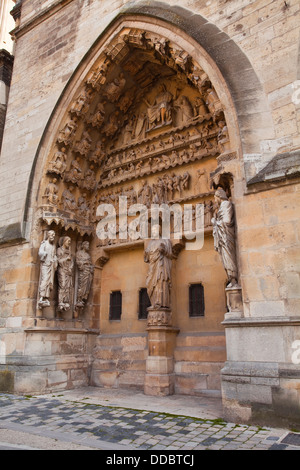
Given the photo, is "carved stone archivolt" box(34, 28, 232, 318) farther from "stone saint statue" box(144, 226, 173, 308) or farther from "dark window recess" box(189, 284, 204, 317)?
"dark window recess" box(189, 284, 204, 317)

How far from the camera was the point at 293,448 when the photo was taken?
3.70 m

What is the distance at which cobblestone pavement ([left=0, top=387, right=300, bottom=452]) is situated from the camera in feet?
12.7

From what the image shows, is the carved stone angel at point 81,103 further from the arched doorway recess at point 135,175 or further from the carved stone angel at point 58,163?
Result: the carved stone angel at point 58,163

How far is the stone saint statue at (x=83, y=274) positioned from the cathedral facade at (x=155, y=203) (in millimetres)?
38

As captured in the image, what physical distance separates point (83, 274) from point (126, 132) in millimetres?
4133

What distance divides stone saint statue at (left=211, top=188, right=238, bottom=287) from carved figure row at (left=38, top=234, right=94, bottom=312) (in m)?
4.01

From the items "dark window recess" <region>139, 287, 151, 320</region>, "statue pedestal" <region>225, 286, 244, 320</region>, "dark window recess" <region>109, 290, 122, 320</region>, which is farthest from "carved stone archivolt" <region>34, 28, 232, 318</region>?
"statue pedestal" <region>225, 286, 244, 320</region>

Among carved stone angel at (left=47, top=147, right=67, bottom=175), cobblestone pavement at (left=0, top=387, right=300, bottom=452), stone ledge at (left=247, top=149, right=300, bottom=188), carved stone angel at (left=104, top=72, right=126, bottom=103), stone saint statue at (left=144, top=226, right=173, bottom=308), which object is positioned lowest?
cobblestone pavement at (left=0, top=387, right=300, bottom=452)

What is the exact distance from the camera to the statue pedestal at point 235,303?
5.30 metres

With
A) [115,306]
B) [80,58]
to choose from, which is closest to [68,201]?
[115,306]

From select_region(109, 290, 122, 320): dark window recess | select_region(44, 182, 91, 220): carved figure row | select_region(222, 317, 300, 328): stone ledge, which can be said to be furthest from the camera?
select_region(109, 290, 122, 320): dark window recess

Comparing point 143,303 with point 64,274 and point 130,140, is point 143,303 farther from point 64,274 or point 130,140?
point 130,140

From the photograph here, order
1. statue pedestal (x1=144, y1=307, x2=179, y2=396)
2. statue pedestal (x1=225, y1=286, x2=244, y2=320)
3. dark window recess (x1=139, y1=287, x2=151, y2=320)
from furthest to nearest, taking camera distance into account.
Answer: dark window recess (x1=139, y1=287, x2=151, y2=320) < statue pedestal (x1=144, y1=307, x2=179, y2=396) < statue pedestal (x1=225, y1=286, x2=244, y2=320)
